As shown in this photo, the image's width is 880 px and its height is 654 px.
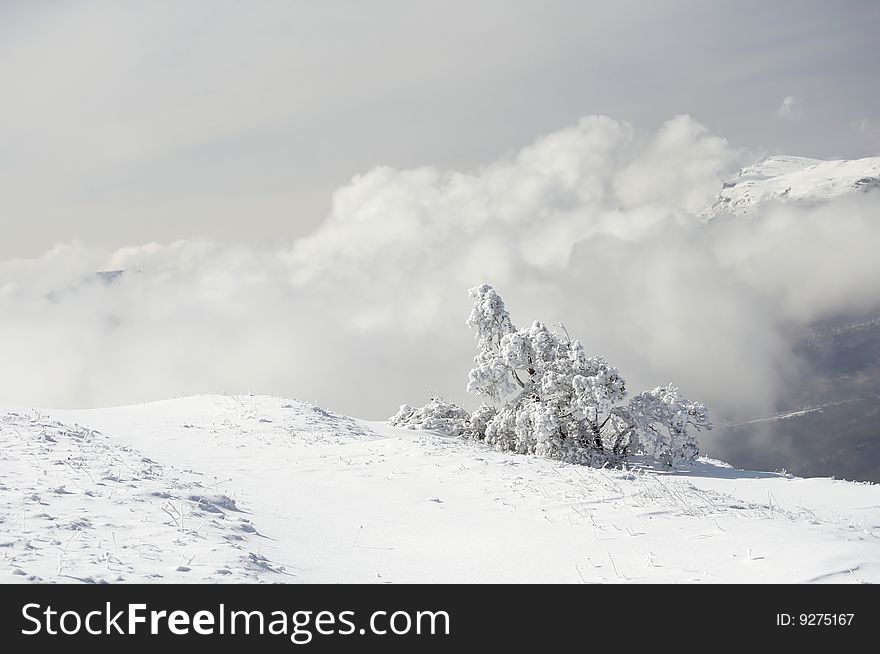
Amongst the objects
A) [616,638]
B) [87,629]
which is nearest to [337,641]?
[87,629]

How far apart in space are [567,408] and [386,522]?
16.7 m

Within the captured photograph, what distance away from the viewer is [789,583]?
8078 mm

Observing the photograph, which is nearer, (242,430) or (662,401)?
(242,430)

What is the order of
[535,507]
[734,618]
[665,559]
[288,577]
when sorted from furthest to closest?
[535,507] → [665,559] → [288,577] → [734,618]

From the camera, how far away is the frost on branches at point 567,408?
2778cm

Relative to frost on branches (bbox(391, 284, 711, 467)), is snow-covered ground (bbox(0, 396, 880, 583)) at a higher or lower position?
lower

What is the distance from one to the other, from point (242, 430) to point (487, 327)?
1221 cm

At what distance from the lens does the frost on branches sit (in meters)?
27.8

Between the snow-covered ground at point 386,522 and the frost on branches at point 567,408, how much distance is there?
715 centimetres

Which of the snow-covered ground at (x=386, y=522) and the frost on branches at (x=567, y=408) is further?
the frost on branches at (x=567, y=408)

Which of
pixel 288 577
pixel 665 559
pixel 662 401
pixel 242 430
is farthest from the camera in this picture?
pixel 662 401

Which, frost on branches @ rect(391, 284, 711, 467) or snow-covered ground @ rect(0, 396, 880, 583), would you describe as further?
frost on branches @ rect(391, 284, 711, 467)

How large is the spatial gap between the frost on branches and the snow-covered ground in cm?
715

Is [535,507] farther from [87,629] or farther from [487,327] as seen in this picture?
[487,327]
